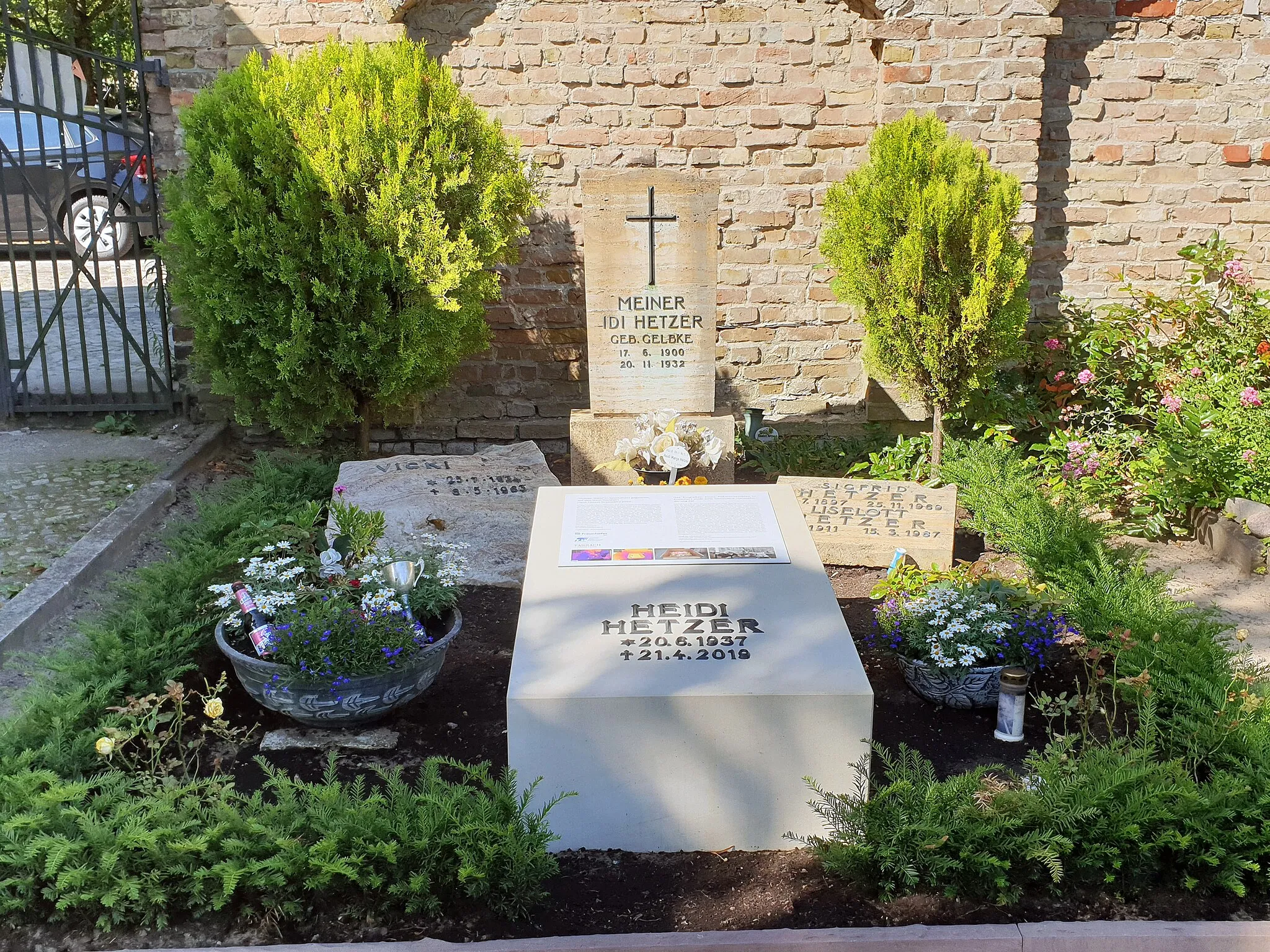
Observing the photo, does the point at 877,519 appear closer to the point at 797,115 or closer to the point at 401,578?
the point at 401,578

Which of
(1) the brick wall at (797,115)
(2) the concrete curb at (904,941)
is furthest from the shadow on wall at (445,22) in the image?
(2) the concrete curb at (904,941)

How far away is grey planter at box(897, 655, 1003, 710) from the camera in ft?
12.6

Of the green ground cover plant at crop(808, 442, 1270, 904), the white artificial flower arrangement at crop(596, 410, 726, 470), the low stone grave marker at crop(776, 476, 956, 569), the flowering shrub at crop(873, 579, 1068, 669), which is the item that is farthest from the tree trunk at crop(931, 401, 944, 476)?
the green ground cover plant at crop(808, 442, 1270, 904)

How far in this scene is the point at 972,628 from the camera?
13.0 feet

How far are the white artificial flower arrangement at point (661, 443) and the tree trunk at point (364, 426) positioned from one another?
152 cm

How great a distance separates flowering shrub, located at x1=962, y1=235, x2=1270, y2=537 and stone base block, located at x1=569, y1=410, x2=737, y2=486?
160 cm

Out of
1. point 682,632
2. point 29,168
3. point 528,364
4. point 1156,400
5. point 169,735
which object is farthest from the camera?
point 29,168

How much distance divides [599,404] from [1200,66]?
4236mm

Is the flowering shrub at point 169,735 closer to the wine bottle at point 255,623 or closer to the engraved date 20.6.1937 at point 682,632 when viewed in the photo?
the wine bottle at point 255,623


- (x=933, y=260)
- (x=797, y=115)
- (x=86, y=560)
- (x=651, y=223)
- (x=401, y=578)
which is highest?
(x=797, y=115)

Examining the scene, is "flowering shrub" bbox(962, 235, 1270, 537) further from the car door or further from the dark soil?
the car door

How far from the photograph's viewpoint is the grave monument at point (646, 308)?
5.81 m

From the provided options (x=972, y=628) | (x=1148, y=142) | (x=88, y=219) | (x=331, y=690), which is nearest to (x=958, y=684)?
(x=972, y=628)

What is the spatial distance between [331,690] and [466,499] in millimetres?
2216
